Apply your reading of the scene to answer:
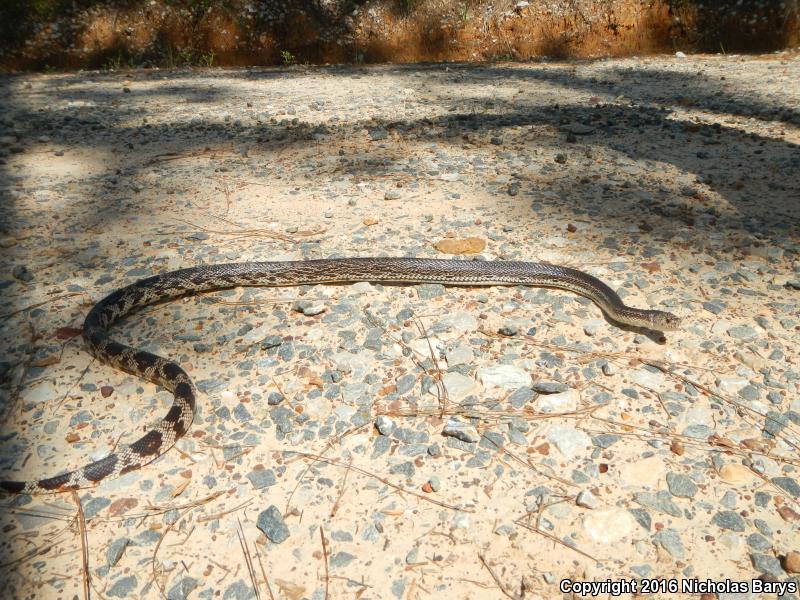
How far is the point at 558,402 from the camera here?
122 inches

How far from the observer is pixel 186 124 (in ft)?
25.9

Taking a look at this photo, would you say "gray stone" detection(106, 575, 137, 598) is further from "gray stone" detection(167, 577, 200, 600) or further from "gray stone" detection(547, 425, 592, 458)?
"gray stone" detection(547, 425, 592, 458)

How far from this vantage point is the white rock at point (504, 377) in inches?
128

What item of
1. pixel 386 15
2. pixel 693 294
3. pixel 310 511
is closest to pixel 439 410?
pixel 310 511

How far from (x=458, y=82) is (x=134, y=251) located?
730 cm

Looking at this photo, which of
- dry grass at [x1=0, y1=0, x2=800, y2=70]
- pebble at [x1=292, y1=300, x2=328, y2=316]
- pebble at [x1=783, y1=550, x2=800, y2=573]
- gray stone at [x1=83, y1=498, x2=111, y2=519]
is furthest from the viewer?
dry grass at [x1=0, y1=0, x2=800, y2=70]

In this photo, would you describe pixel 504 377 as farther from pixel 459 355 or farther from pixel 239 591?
pixel 239 591

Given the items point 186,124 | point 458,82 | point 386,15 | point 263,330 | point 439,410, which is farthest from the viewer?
point 386,15

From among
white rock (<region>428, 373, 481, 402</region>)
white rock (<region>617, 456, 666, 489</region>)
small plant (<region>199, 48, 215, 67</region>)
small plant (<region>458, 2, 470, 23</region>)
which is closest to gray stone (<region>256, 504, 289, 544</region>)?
white rock (<region>428, 373, 481, 402</region>)

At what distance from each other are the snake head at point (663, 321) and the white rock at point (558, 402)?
2.64 ft

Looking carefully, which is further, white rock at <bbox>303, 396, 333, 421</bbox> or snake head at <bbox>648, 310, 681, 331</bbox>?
snake head at <bbox>648, 310, 681, 331</bbox>

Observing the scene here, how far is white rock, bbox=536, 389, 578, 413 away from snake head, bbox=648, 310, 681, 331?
80cm

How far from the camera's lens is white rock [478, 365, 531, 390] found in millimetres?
3244

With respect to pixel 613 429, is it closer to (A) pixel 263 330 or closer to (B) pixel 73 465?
(A) pixel 263 330
